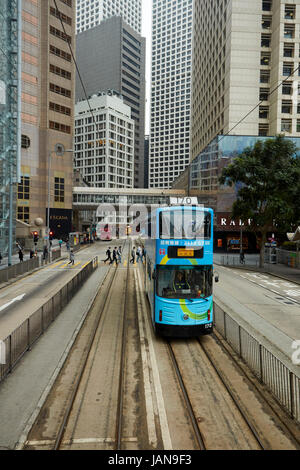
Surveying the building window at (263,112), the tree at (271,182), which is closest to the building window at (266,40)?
the building window at (263,112)

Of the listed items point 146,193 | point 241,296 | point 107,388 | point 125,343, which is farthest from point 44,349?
point 146,193

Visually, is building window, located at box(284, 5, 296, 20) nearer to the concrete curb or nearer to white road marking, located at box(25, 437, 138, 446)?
the concrete curb

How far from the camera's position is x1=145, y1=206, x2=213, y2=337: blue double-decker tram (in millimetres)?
10391

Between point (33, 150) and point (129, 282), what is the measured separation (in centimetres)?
4503

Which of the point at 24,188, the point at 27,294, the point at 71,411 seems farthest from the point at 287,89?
the point at 71,411

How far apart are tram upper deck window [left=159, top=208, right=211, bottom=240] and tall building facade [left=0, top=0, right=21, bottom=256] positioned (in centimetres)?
2368

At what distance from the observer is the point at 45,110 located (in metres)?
58.2

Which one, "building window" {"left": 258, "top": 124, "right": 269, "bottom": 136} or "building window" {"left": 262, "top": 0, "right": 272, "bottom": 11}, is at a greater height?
"building window" {"left": 262, "top": 0, "right": 272, "bottom": 11}

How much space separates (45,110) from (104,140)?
58.5 meters

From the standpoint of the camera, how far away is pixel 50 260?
113 ft

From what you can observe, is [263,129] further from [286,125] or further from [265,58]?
[265,58]

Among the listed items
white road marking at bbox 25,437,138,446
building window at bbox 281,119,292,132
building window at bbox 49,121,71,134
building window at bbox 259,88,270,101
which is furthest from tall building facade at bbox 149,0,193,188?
white road marking at bbox 25,437,138,446

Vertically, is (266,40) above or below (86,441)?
above
